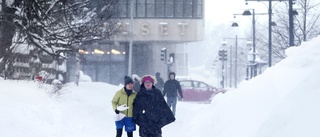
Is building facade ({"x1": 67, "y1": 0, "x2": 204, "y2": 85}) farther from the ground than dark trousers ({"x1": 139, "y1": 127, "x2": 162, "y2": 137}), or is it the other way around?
building facade ({"x1": 67, "y1": 0, "x2": 204, "y2": 85})

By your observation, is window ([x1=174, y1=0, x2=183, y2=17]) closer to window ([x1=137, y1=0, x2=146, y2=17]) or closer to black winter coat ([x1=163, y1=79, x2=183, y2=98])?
window ([x1=137, y1=0, x2=146, y2=17])

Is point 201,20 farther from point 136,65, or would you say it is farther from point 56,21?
point 56,21

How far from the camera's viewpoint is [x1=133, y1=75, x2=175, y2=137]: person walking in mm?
10016

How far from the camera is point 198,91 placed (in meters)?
34.6

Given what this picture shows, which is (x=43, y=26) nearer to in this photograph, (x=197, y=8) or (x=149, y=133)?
(x=149, y=133)

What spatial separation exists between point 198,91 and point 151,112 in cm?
2467

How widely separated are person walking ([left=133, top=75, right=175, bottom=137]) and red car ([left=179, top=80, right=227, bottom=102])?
2410 centimetres

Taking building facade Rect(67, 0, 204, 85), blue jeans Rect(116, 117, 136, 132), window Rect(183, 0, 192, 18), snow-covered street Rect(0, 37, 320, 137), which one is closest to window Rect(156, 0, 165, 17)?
building facade Rect(67, 0, 204, 85)

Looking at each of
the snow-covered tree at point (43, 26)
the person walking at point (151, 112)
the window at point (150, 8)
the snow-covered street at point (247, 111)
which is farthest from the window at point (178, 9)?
the person walking at point (151, 112)

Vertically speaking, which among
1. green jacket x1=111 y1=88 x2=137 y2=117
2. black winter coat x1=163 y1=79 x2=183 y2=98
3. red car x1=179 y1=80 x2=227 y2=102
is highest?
green jacket x1=111 y1=88 x2=137 y2=117

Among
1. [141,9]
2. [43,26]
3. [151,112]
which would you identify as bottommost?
[151,112]

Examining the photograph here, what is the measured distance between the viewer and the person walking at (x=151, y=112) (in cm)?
1002

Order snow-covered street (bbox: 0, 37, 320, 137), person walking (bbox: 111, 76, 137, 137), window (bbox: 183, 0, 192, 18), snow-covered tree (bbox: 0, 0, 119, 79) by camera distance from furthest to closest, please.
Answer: window (bbox: 183, 0, 192, 18) → snow-covered tree (bbox: 0, 0, 119, 79) → person walking (bbox: 111, 76, 137, 137) → snow-covered street (bbox: 0, 37, 320, 137)

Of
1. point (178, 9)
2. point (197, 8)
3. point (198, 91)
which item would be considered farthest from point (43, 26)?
point (197, 8)
